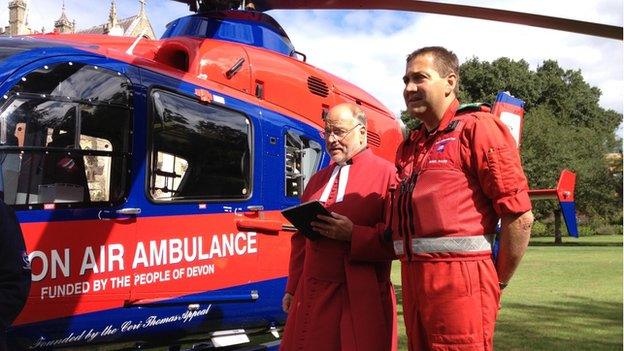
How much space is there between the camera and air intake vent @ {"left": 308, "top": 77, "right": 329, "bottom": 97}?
5707 millimetres

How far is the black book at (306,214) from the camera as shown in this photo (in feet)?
9.47

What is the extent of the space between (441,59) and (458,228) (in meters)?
0.69

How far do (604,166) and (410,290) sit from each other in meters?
42.9

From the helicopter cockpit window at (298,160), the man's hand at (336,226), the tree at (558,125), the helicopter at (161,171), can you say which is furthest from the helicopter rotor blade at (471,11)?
the tree at (558,125)

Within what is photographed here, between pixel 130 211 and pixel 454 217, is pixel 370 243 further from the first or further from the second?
pixel 130 211

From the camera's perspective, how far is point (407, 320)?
96.8 inches

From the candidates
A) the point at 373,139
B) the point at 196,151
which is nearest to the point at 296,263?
the point at 196,151

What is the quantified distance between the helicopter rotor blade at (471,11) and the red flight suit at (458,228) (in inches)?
94.3

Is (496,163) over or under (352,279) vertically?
over

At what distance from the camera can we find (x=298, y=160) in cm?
524

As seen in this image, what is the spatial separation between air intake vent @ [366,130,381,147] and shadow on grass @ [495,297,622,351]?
2605 mm

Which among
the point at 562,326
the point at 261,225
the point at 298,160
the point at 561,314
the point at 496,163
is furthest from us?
the point at 561,314

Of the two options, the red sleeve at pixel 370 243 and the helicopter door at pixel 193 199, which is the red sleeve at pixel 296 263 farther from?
the helicopter door at pixel 193 199

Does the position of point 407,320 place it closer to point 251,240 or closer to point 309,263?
point 309,263
